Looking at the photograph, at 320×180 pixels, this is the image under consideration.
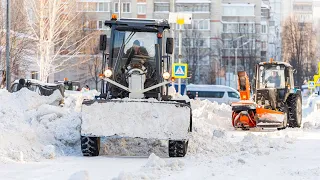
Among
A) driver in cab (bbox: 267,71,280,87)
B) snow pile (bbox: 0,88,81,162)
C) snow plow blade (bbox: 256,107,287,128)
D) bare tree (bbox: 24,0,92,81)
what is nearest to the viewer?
snow pile (bbox: 0,88,81,162)

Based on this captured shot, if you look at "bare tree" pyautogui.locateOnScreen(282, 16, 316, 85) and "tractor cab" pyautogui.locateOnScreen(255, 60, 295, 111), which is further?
"bare tree" pyautogui.locateOnScreen(282, 16, 316, 85)

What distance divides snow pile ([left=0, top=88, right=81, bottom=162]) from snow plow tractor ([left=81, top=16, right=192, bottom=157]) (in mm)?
879

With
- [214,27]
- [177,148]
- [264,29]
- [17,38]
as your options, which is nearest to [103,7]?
[214,27]

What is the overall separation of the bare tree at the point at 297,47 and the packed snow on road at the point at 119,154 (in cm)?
5991

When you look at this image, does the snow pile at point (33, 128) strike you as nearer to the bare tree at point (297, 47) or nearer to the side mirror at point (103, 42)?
the side mirror at point (103, 42)

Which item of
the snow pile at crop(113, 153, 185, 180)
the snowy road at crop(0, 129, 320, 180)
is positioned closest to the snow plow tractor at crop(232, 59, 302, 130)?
the snowy road at crop(0, 129, 320, 180)

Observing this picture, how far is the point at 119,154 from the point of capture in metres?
13.8

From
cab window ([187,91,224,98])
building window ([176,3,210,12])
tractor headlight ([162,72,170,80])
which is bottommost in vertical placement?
tractor headlight ([162,72,170,80])

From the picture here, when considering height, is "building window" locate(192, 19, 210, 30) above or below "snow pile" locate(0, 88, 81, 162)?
above

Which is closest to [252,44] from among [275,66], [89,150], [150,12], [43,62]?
[150,12]

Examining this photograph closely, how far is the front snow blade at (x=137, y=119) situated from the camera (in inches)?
500

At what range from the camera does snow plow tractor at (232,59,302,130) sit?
2188 cm

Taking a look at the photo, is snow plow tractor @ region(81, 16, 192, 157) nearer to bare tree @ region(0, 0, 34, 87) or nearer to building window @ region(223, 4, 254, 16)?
bare tree @ region(0, 0, 34, 87)

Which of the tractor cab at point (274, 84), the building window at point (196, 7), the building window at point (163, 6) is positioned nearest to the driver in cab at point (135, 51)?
the tractor cab at point (274, 84)
